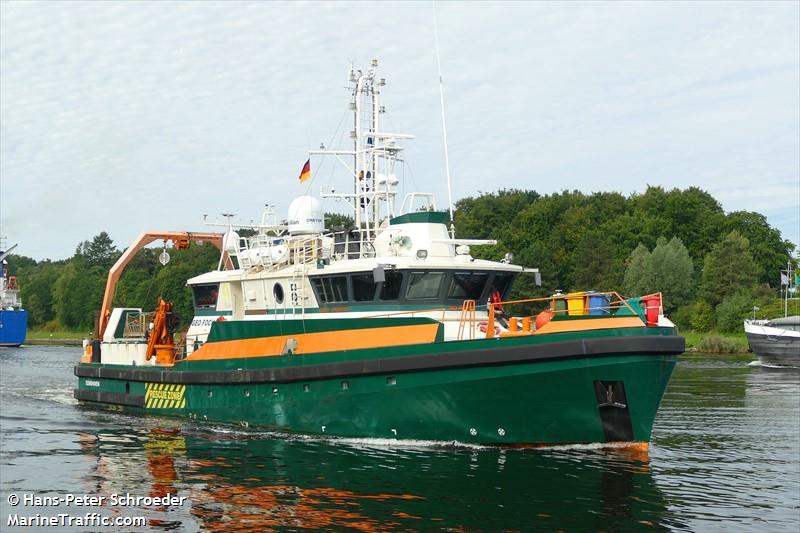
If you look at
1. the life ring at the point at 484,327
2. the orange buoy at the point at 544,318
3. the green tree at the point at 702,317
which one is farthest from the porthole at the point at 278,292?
the green tree at the point at 702,317

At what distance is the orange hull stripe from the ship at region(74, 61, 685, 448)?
29 mm

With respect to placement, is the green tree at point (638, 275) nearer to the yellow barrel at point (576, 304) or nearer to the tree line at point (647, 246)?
the tree line at point (647, 246)

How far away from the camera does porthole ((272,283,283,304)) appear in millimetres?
18688

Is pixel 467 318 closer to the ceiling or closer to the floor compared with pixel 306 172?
closer to the floor

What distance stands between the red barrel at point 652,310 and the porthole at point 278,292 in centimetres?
775

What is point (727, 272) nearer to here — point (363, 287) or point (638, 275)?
point (638, 275)

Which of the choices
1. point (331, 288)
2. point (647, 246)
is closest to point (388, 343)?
point (331, 288)

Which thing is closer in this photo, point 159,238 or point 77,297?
point 159,238

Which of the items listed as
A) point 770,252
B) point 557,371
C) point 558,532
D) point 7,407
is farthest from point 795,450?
point 770,252

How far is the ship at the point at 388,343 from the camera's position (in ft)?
47.5

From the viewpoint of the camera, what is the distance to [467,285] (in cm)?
1703

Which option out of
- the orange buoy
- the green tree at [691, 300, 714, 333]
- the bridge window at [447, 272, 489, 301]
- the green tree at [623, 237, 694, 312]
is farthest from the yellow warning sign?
the green tree at [691, 300, 714, 333]

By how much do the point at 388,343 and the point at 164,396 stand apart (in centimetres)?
758

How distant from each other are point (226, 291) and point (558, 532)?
11469 millimetres
